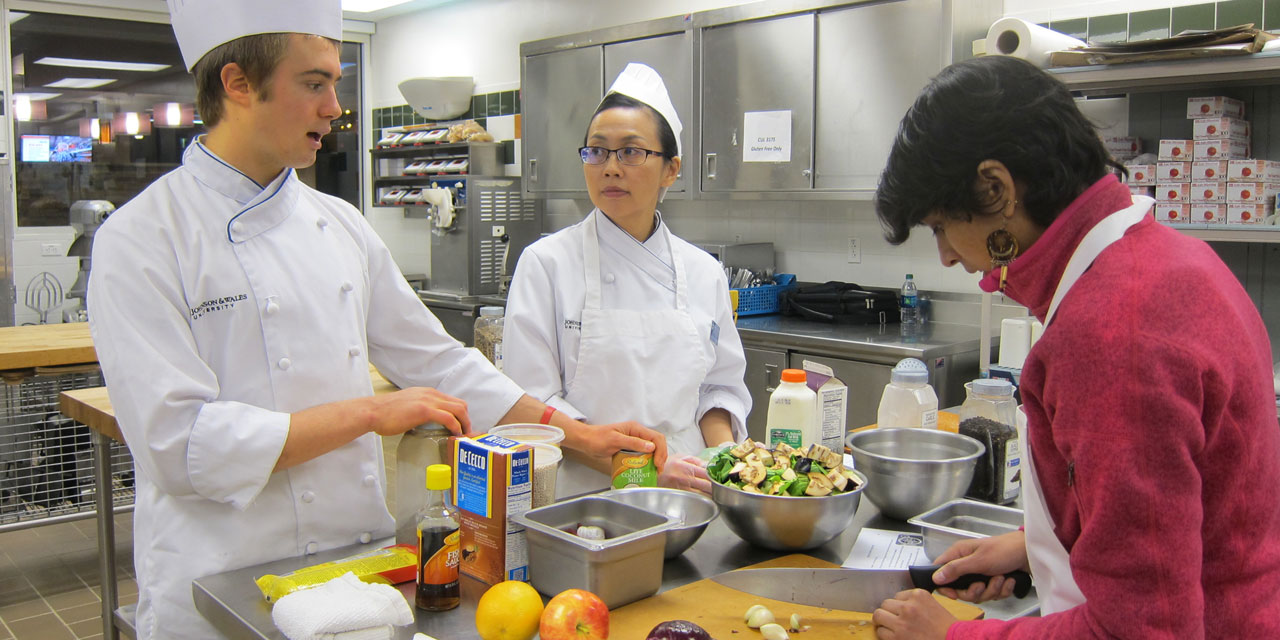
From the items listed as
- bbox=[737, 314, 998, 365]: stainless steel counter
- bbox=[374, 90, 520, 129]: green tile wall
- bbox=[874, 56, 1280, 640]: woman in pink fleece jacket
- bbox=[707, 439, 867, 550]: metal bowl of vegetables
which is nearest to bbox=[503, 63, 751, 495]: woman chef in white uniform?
bbox=[707, 439, 867, 550]: metal bowl of vegetables

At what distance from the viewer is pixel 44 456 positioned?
13.6 feet

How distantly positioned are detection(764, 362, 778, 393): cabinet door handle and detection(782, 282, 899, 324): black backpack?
0.41 metres

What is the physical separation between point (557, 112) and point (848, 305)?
213cm

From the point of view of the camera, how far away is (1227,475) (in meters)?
0.99

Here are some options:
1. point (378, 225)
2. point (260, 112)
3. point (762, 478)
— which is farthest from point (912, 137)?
point (378, 225)

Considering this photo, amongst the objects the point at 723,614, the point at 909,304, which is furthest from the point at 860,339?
the point at 723,614

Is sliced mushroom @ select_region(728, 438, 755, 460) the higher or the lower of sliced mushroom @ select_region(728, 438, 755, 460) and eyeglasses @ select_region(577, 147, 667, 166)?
the lower

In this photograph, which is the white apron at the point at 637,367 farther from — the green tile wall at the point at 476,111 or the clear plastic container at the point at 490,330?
the green tile wall at the point at 476,111

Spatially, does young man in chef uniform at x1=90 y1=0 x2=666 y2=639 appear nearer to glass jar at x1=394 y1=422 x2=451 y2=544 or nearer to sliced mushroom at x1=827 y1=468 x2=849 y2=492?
glass jar at x1=394 y1=422 x2=451 y2=544

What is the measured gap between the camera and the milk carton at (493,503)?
4.69ft

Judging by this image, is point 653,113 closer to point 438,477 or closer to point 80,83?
point 438,477

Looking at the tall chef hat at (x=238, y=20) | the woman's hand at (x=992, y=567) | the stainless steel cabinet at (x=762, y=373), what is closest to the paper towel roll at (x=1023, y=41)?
the stainless steel cabinet at (x=762, y=373)

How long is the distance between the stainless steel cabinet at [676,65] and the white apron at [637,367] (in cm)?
260

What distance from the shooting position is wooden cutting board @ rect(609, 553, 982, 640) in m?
A: 1.32
